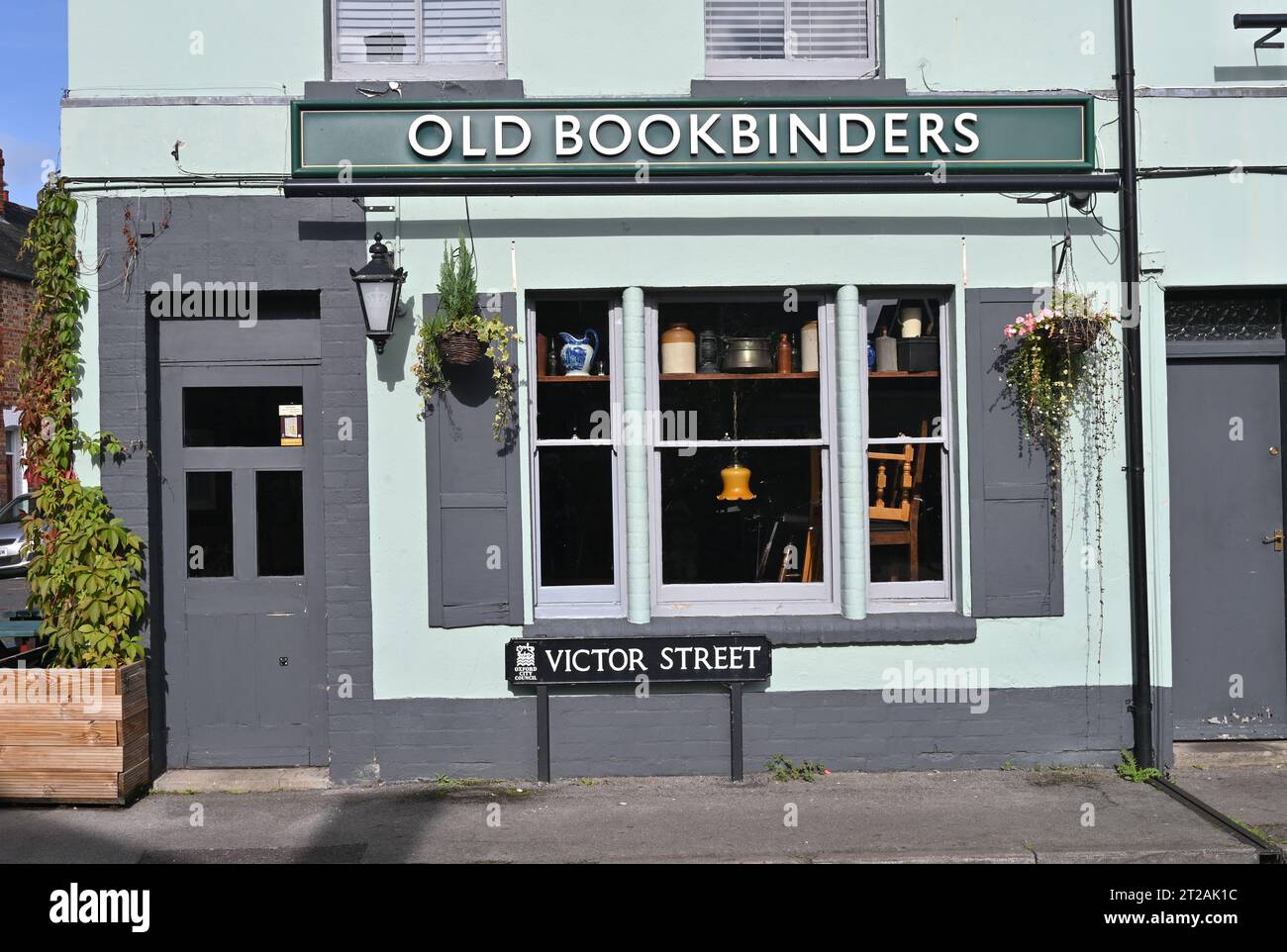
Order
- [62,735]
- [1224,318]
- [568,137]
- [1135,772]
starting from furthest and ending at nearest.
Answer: [1224,318] < [1135,772] < [568,137] < [62,735]

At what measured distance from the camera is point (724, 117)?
693 centimetres

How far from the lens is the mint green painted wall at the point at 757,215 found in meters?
7.12

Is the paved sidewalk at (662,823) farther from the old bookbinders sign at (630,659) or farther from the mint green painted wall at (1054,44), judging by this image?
the mint green painted wall at (1054,44)

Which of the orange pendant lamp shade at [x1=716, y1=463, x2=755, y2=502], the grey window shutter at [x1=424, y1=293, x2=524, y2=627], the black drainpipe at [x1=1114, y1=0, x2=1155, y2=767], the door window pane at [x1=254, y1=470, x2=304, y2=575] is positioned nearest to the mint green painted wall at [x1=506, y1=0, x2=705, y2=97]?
Result: the grey window shutter at [x1=424, y1=293, x2=524, y2=627]

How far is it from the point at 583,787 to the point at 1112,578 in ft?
11.3

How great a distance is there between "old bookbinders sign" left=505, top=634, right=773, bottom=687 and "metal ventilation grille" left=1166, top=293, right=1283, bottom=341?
3.38 meters

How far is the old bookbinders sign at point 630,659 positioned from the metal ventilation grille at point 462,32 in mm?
3607

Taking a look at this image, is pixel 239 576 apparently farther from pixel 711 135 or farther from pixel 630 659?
pixel 711 135

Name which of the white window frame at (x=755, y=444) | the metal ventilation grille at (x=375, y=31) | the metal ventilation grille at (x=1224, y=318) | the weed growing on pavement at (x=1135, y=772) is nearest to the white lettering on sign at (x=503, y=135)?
the metal ventilation grille at (x=375, y=31)

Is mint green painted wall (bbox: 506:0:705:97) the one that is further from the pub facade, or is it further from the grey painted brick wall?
the grey painted brick wall

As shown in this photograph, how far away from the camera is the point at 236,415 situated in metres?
7.39

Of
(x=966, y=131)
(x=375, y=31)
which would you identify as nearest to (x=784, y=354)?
(x=966, y=131)

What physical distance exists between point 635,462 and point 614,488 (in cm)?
25

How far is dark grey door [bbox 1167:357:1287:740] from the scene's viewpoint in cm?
757
